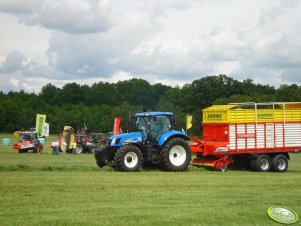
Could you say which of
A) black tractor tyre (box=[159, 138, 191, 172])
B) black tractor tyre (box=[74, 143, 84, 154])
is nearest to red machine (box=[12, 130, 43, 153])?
black tractor tyre (box=[74, 143, 84, 154])

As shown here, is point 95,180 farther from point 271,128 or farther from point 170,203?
point 271,128

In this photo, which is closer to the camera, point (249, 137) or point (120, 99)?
point (249, 137)

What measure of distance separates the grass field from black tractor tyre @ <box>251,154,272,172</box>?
10.5 ft

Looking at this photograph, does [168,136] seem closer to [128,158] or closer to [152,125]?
[152,125]

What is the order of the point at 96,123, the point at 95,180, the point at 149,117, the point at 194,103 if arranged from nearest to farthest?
the point at 95,180, the point at 149,117, the point at 96,123, the point at 194,103

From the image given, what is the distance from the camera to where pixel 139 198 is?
37.1 feet

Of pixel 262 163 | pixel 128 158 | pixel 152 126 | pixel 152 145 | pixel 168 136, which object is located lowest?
pixel 262 163

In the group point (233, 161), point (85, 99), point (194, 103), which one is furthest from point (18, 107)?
point (233, 161)

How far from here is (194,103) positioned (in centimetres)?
9288

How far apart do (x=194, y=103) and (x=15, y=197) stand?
271ft

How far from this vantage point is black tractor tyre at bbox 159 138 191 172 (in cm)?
1833

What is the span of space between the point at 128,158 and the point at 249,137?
4993 mm

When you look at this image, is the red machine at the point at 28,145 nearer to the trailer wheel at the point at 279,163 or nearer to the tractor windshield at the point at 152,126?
the tractor windshield at the point at 152,126

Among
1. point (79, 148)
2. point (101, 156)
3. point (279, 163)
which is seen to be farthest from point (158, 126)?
point (79, 148)
